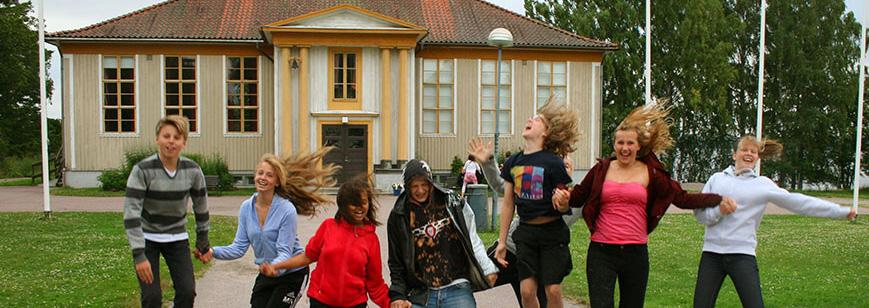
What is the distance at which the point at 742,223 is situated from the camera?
576 centimetres

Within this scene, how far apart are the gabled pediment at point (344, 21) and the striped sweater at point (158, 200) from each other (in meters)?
20.8

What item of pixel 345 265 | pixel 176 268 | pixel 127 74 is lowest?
pixel 176 268

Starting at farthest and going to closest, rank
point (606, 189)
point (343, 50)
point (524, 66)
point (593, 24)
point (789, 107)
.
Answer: point (789, 107), point (593, 24), point (524, 66), point (343, 50), point (606, 189)

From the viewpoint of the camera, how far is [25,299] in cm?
786

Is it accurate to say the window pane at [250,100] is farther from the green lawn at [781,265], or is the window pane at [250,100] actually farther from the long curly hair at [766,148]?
the long curly hair at [766,148]

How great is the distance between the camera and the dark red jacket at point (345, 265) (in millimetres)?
5141

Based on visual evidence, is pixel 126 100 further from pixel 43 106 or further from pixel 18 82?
pixel 18 82

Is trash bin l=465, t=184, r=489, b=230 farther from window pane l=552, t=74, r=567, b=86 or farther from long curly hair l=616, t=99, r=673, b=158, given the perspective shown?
window pane l=552, t=74, r=567, b=86

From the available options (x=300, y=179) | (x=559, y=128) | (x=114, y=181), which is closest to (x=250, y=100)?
(x=114, y=181)

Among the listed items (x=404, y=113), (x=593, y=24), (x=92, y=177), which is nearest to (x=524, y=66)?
(x=404, y=113)

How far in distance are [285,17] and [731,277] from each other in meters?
26.8

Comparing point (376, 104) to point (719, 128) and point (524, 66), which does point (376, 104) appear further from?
point (719, 128)

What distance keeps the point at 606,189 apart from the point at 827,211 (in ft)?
5.10

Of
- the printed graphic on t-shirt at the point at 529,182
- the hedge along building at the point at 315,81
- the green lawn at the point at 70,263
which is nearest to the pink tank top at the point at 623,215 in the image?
the printed graphic on t-shirt at the point at 529,182
